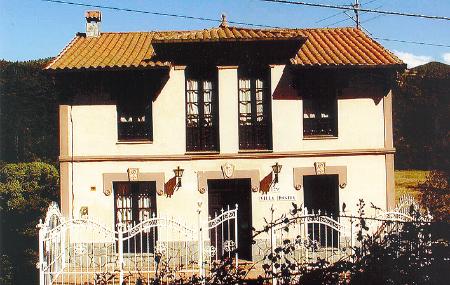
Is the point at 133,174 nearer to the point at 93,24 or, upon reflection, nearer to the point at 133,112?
the point at 133,112

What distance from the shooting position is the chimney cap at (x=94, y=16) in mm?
13938

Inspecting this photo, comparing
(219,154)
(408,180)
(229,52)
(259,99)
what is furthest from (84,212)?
(408,180)

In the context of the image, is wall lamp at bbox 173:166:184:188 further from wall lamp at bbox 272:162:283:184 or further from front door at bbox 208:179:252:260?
wall lamp at bbox 272:162:283:184

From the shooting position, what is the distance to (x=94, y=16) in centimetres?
1415

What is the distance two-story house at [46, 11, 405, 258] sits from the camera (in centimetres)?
1189

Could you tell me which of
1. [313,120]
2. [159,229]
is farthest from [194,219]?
[313,120]

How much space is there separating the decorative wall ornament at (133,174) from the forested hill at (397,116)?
3845mm

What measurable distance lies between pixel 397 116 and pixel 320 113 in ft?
33.7

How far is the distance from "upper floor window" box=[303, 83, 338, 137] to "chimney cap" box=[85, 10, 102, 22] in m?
7.84

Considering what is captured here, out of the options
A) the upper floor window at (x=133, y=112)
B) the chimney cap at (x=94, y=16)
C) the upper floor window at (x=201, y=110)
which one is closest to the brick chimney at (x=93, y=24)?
the chimney cap at (x=94, y=16)

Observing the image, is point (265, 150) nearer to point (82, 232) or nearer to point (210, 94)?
point (210, 94)

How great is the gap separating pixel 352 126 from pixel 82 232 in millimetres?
8644

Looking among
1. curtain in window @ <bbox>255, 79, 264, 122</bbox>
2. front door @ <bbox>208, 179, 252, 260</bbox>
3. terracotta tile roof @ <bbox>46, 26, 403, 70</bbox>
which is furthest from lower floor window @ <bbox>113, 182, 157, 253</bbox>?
curtain in window @ <bbox>255, 79, 264, 122</bbox>

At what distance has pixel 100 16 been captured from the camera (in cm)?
1427
